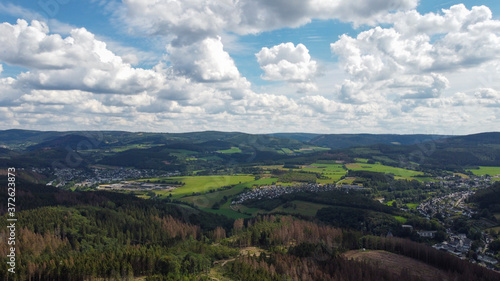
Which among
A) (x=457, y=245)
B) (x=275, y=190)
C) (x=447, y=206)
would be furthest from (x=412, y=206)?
(x=275, y=190)

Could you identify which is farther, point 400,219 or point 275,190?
point 275,190

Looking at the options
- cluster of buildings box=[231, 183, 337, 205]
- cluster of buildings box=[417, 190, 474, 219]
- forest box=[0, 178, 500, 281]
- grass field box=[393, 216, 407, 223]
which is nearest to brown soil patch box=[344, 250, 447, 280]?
forest box=[0, 178, 500, 281]

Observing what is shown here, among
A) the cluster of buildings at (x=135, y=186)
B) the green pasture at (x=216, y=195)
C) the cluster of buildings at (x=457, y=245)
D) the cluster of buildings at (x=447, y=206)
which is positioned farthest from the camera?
the cluster of buildings at (x=135, y=186)

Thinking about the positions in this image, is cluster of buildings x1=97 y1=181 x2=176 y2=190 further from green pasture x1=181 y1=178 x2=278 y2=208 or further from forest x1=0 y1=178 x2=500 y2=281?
forest x1=0 y1=178 x2=500 y2=281

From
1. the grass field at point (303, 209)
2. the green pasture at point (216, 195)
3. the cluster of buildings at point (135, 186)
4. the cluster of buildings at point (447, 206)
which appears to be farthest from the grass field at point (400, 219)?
the cluster of buildings at point (135, 186)

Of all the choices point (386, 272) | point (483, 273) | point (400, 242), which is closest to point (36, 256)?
point (386, 272)

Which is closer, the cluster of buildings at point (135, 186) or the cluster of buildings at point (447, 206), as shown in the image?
the cluster of buildings at point (447, 206)

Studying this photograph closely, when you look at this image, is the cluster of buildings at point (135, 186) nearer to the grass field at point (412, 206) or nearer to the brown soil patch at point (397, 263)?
the grass field at point (412, 206)

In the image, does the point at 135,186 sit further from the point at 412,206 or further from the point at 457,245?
the point at 457,245

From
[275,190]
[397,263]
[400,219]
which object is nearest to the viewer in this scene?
[397,263]

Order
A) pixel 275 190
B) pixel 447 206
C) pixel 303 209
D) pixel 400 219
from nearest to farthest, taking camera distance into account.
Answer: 1. pixel 400 219
2. pixel 447 206
3. pixel 303 209
4. pixel 275 190

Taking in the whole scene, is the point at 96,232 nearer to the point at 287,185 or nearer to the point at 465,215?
the point at 287,185
